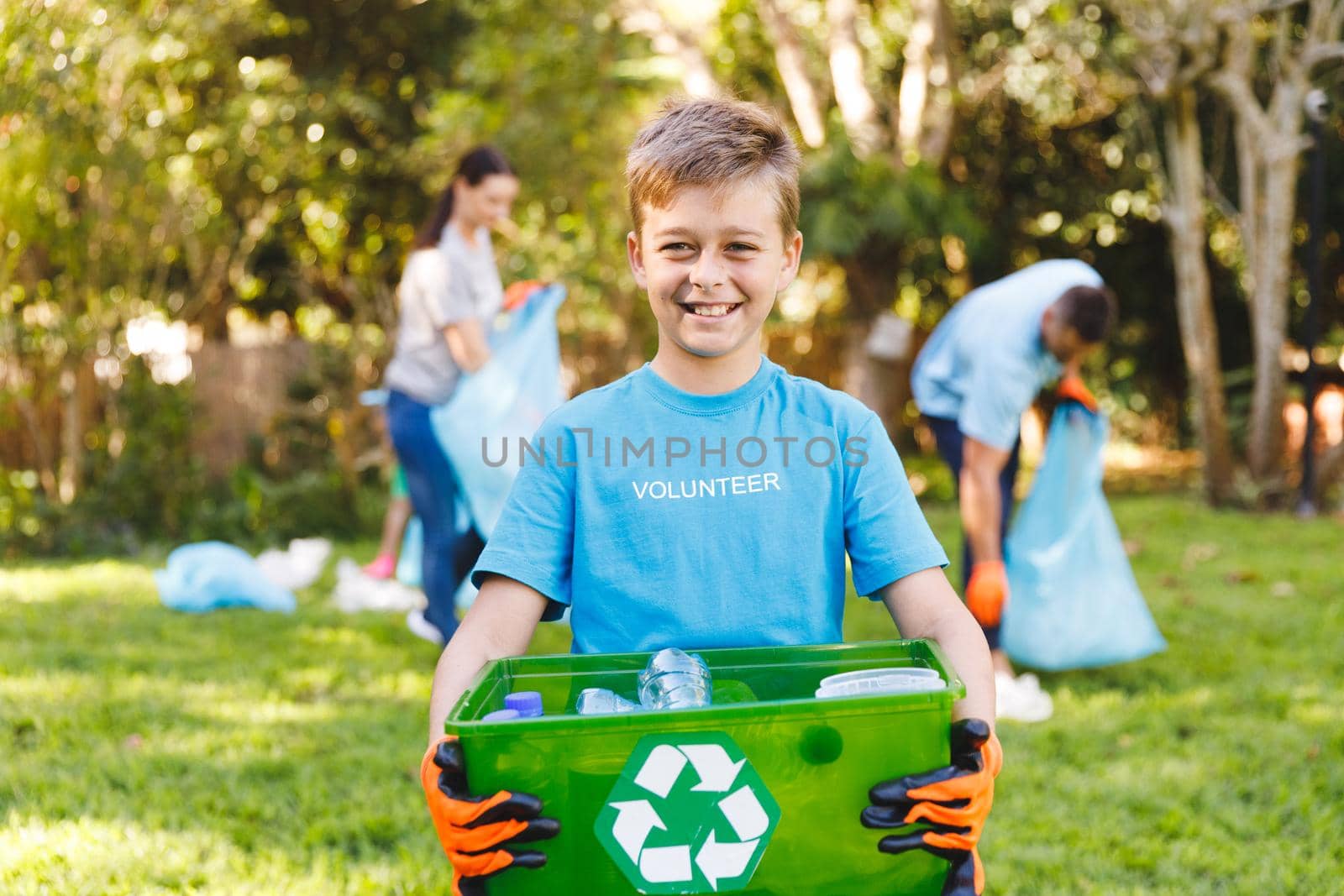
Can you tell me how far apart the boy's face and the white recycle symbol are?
24.9 inches

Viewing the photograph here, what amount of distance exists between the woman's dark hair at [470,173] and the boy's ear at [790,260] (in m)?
2.71

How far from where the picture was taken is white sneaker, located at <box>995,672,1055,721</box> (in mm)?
4047

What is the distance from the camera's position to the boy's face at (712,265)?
159 cm

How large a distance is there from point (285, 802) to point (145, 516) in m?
5.08

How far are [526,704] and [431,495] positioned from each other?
3.19 meters

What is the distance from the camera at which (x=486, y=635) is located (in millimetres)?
1537

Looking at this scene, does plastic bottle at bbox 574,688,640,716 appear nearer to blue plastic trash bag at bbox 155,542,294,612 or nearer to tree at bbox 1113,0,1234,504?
blue plastic trash bag at bbox 155,542,294,612

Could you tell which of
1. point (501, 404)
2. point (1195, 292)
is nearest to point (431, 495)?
point (501, 404)

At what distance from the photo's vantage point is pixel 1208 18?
8.23m

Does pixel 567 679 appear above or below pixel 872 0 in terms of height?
below

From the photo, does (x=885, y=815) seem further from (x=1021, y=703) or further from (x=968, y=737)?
(x=1021, y=703)

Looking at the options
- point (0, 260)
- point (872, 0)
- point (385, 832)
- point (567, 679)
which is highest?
point (872, 0)

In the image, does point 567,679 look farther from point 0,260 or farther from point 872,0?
point 872,0

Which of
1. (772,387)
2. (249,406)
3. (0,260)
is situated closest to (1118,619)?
(772,387)
